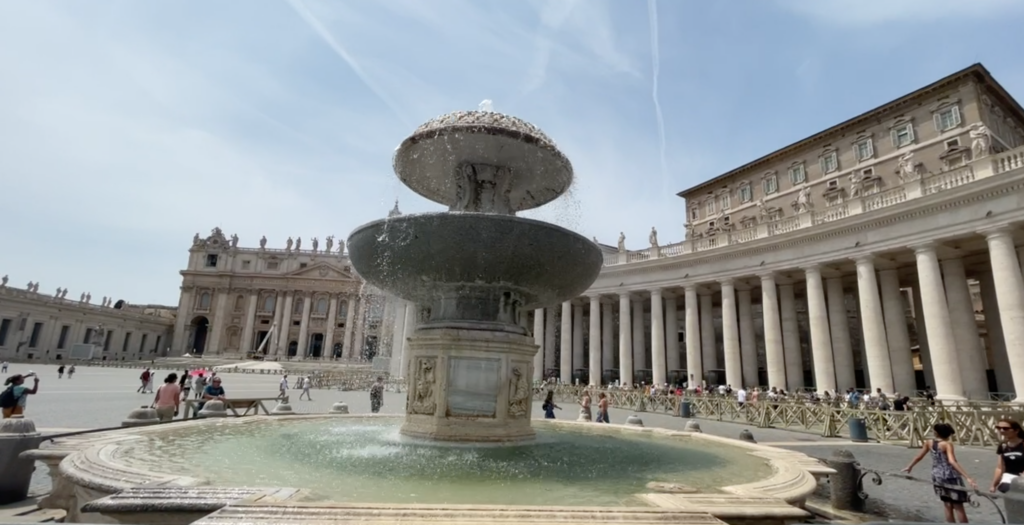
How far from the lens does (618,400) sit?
26.1 metres

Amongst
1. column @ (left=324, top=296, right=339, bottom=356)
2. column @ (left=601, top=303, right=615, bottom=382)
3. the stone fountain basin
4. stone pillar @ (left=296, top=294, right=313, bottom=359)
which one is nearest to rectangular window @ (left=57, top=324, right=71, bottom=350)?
stone pillar @ (left=296, top=294, right=313, bottom=359)

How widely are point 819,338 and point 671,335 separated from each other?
39.4ft

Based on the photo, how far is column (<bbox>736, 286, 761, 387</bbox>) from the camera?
1166 inches

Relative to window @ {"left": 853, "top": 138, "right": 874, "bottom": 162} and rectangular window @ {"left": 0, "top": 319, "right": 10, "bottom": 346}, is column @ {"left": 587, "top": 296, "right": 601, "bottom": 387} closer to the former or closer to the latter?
window @ {"left": 853, "top": 138, "right": 874, "bottom": 162}

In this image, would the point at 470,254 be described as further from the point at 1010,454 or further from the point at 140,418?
the point at 1010,454

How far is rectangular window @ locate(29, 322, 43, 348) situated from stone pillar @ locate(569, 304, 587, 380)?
226 feet

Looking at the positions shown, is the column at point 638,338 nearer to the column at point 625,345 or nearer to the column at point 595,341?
the column at point 625,345

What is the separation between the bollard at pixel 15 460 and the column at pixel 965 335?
28455mm

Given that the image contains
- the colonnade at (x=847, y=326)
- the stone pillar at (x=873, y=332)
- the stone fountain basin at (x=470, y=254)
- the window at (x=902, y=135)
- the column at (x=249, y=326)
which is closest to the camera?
the stone fountain basin at (x=470, y=254)

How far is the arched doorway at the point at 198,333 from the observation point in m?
92.1

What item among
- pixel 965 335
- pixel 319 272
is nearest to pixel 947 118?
pixel 965 335

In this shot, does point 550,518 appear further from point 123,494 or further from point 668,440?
point 668,440

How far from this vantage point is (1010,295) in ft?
60.6

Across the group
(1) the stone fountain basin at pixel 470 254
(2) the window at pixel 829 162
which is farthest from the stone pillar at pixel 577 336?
(1) the stone fountain basin at pixel 470 254
